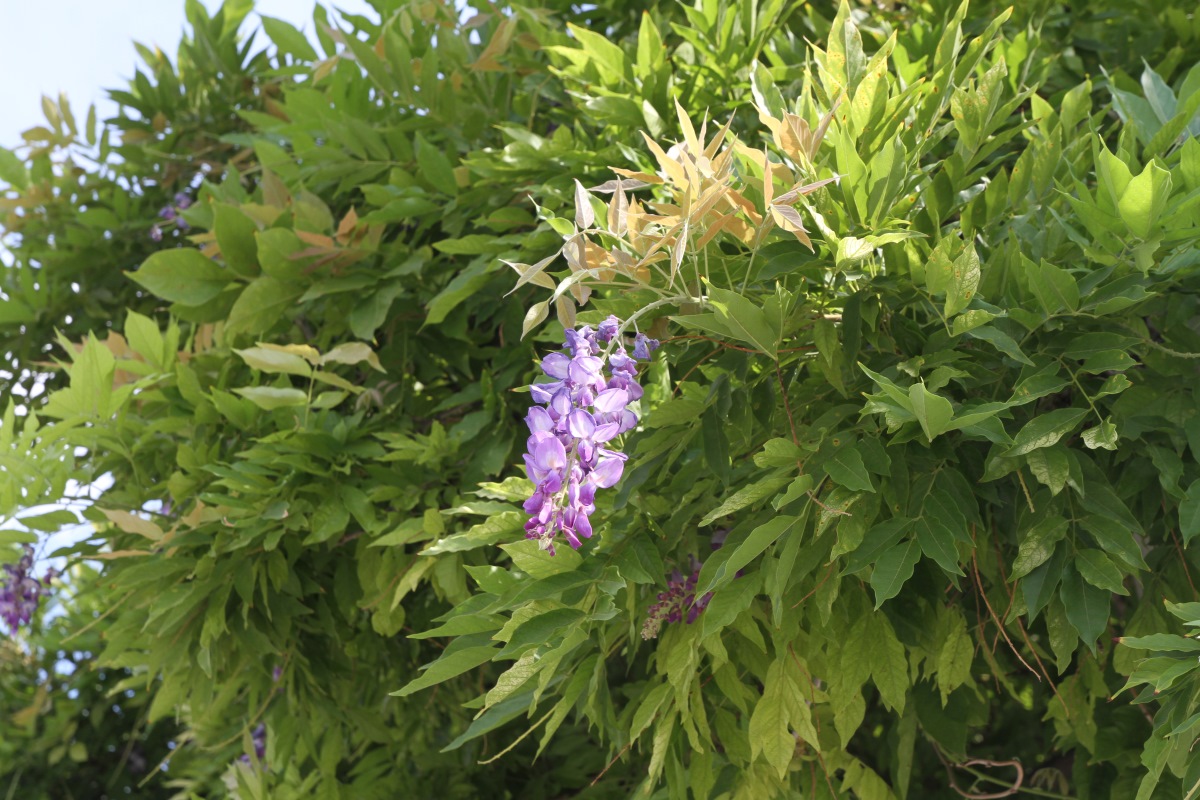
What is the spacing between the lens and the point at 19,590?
7.09 ft

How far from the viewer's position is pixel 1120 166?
1.04 m

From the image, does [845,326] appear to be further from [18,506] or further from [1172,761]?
[18,506]

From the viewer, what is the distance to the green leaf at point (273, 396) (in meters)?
1.63

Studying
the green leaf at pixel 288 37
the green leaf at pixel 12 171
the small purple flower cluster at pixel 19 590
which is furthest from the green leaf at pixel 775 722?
the green leaf at pixel 12 171

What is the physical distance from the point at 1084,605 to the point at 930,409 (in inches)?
11.7

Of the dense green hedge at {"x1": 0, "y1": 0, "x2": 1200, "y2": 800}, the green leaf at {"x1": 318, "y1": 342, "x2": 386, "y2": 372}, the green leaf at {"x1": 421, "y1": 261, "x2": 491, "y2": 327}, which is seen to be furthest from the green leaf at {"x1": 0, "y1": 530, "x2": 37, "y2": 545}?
the green leaf at {"x1": 421, "y1": 261, "x2": 491, "y2": 327}

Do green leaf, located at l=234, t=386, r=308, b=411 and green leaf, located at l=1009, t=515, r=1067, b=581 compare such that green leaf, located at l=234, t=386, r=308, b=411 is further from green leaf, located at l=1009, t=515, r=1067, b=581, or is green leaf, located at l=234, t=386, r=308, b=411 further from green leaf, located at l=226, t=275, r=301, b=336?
green leaf, located at l=1009, t=515, r=1067, b=581

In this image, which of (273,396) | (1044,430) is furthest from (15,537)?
(1044,430)

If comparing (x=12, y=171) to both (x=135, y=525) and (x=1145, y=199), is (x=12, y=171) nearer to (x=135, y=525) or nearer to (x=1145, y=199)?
(x=135, y=525)

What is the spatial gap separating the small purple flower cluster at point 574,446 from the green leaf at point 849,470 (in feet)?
0.67

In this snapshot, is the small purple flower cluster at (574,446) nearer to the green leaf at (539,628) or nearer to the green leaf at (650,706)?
the green leaf at (539,628)

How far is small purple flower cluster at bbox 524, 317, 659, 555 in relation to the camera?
919 millimetres

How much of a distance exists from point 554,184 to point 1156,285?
0.82 m

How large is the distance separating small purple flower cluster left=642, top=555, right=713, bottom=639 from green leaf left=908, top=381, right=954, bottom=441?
14.9 inches
